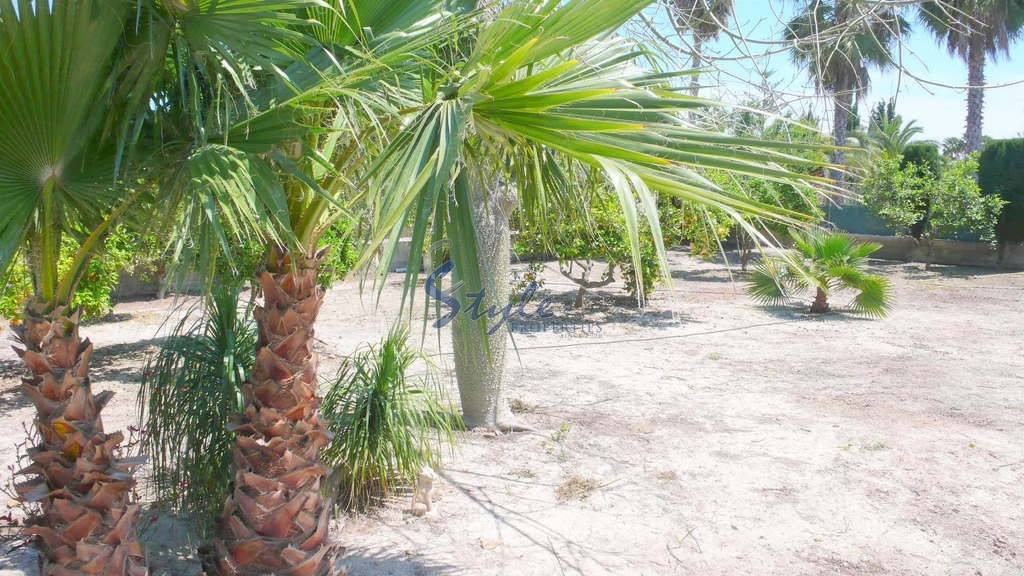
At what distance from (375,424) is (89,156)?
2.18 meters

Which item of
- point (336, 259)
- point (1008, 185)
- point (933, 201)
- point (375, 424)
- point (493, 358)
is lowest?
point (375, 424)

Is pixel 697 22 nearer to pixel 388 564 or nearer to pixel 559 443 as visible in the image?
pixel 559 443

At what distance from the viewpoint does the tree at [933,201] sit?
15.8m

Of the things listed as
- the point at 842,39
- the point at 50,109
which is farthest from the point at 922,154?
the point at 50,109

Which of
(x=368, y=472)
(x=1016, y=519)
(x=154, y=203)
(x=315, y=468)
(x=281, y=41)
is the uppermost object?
(x=281, y=41)

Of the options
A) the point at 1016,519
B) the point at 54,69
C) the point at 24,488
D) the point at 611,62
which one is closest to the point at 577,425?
the point at 1016,519

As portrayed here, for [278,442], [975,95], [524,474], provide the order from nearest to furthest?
[278,442] < [524,474] < [975,95]

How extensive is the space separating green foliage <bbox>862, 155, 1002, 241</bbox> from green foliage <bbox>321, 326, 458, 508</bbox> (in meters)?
14.1

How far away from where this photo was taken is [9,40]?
2137mm

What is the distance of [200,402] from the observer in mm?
3639

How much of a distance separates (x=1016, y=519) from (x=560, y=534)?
2.64 meters

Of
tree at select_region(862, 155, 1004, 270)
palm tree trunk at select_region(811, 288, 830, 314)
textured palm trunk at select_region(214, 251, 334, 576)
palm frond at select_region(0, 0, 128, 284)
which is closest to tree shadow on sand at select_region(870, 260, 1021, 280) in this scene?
tree at select_region(862, 155, 1004, 270)

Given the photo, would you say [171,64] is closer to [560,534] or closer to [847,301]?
[560,534]

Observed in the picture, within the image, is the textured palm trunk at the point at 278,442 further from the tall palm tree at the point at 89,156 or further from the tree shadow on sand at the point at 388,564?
the tree shadow on sand at the point at 388,564
